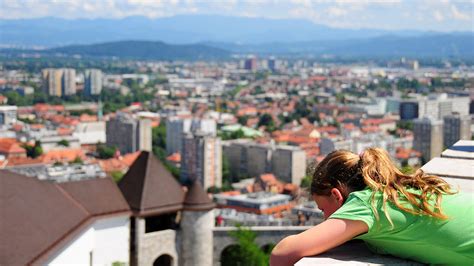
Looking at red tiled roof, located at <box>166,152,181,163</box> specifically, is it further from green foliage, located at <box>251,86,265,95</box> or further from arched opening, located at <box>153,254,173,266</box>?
green foliage, located at <box>251,86,265,95</box>

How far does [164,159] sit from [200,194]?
33.8 meters

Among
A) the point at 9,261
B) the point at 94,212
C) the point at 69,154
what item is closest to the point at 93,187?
the point at 94,212

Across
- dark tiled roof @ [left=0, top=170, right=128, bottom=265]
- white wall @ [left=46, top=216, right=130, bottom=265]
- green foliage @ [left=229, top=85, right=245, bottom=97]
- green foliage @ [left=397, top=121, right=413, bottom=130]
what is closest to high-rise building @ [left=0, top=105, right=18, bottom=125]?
green foliage @ [left=397, top=121, right=413, bottom=130]

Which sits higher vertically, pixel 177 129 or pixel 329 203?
pixel 329 203

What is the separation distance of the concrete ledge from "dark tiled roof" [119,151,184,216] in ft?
22.0

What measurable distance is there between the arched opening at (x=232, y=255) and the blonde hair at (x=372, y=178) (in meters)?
7.65

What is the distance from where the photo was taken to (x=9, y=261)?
573 centimetres

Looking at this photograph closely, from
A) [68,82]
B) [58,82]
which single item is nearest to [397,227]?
[58,82]

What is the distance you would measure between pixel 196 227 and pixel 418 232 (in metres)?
7.39

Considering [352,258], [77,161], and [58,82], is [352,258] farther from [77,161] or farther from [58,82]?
[58,82]

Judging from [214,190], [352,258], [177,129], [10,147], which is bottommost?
[214,190]

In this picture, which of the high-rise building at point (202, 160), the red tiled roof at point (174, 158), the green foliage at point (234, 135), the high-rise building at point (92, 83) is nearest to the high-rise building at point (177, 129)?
the green foliage at point (234, 135)

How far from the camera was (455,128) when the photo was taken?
44500mm

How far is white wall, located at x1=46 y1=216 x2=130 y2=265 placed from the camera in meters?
6.90
